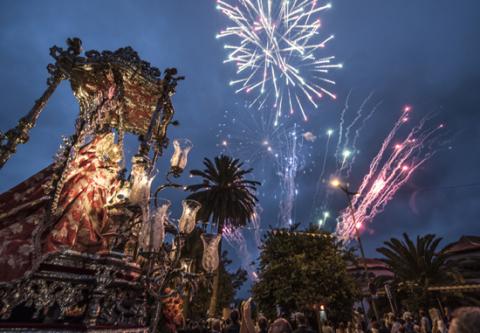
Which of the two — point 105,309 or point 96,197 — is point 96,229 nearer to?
point 96,197

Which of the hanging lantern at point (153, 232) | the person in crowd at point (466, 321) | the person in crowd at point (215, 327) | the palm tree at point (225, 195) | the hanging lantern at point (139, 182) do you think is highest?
the palm tree at point (225, 195)

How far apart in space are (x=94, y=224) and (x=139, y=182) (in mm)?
1228

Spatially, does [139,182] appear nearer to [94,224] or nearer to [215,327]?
[94,224]

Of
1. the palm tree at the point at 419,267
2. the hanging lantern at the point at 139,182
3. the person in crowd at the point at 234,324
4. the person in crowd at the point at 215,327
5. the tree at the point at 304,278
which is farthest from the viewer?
the palm tree at the point at 419,267

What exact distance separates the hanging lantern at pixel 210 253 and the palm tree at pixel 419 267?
60.3 feet

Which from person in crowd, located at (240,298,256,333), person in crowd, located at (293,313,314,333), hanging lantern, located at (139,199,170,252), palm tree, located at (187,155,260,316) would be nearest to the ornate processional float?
hanging lantern, located at (139,199,170,252)

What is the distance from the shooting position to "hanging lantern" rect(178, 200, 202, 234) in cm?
516

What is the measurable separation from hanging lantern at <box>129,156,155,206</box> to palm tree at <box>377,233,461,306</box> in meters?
20.0

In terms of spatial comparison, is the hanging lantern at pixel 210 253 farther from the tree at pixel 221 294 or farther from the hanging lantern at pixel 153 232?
the tree at pixel 221 294

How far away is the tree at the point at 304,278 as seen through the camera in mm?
13672

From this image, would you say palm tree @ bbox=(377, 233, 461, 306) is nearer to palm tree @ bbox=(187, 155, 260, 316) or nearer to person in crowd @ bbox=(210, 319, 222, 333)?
palm tree @ bbox=(187, 155, 260, 316)

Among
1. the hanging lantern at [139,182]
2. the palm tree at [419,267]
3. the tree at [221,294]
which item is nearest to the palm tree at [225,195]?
the tree at [221,294]

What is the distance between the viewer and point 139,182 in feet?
16.6

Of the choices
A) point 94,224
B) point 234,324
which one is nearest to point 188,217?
point 94,224
